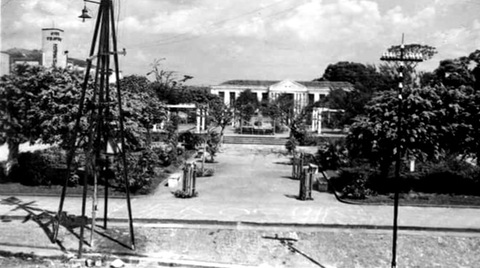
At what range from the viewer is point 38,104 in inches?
610

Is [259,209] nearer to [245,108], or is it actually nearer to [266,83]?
[245,108]

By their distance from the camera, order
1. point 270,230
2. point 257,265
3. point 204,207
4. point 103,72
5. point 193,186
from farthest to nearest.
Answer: point 193,186 < point 204,207 < point 270,230 < point 103,72 < point 257,265

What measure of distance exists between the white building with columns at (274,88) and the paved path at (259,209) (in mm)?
40668

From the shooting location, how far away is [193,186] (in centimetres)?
1568

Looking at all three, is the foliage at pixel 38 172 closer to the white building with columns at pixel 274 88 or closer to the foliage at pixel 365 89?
the foliage at pixel 365 89

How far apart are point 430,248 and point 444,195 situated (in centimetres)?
555

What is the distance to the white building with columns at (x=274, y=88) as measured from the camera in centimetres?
5816

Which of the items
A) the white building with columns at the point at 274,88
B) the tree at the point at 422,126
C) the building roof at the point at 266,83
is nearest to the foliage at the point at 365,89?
the tree at the point at 422,126

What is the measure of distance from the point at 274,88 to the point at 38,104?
4516 centimetres

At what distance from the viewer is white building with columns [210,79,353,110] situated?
58.2 meters

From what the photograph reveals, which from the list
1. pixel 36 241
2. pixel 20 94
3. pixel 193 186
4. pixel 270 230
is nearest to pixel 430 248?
pixel 270 230

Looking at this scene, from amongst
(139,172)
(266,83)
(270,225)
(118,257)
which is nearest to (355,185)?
(270,225)

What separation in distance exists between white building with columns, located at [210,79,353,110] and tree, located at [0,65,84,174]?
41.4 metres

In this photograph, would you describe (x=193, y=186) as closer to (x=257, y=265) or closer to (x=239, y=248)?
(x=239, y=248)
